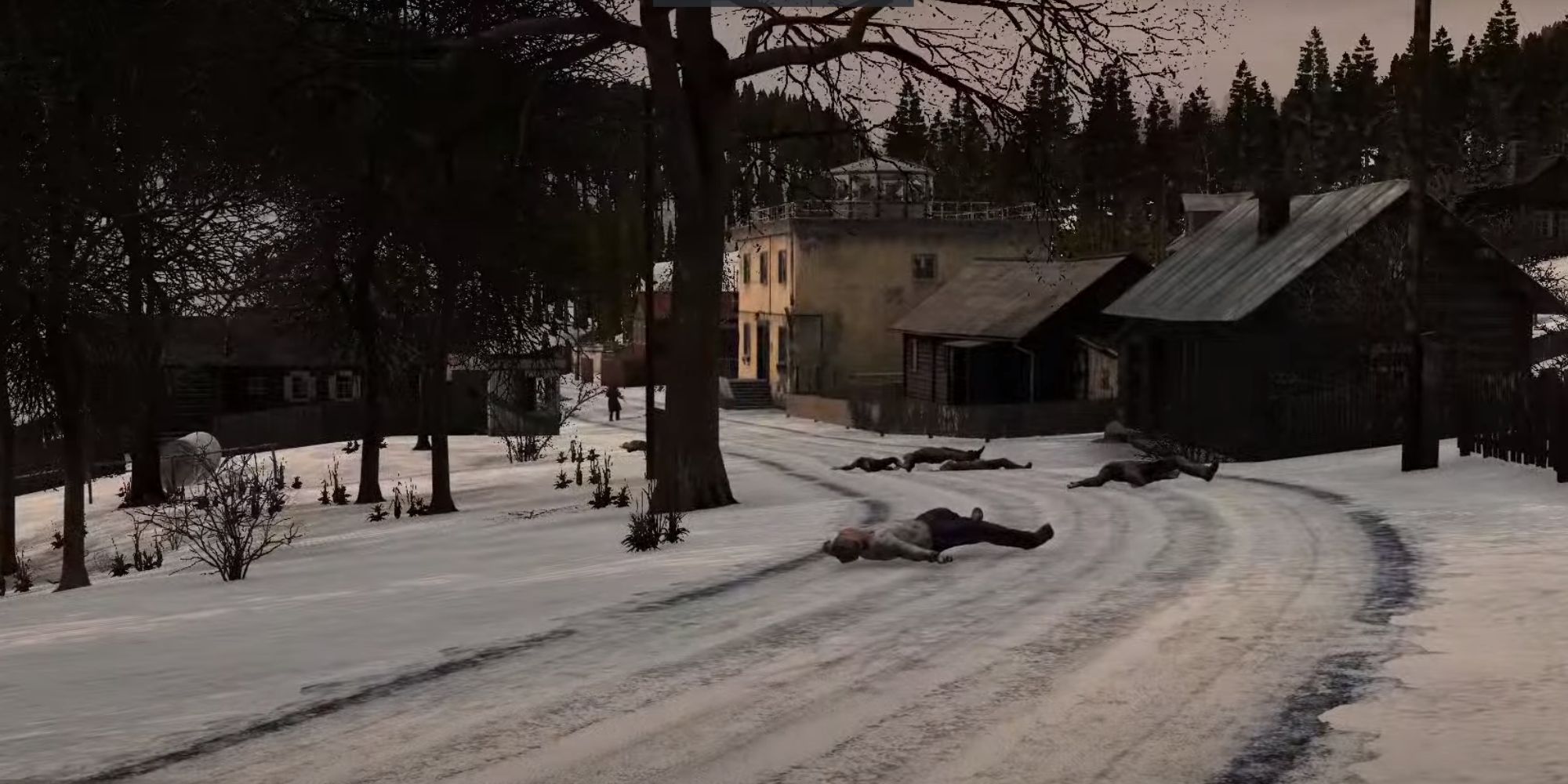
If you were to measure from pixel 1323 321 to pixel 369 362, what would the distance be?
64.3 ft

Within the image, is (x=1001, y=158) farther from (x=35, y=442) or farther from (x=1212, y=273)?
(x=35, y=442)

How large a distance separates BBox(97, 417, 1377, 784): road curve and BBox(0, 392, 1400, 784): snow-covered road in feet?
0.08

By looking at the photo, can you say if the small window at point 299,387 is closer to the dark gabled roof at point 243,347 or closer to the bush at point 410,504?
the dark gabled roof at point 243,347

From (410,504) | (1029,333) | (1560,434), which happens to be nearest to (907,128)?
(1560,434)

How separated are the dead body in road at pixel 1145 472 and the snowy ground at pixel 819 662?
516 centimetres

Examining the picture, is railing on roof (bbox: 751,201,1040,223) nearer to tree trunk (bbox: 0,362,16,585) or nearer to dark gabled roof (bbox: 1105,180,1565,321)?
dark gabled roof (bbox: 1105,180,1565,321)

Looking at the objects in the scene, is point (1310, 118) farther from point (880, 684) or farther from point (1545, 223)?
point (880, 684)

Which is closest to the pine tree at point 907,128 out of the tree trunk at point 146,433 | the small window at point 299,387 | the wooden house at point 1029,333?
the tree trunk at point 146,433

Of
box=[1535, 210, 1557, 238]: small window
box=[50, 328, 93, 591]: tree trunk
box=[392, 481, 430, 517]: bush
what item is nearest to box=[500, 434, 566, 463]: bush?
box=[392, 481, 430, 517]: bush

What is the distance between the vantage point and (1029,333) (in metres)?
42.1

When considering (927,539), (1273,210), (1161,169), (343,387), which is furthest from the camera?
(1161,169)

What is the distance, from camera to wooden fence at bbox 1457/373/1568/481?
16.7m

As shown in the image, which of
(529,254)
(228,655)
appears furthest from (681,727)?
(529,254)

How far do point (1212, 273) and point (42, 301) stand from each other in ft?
78.7
